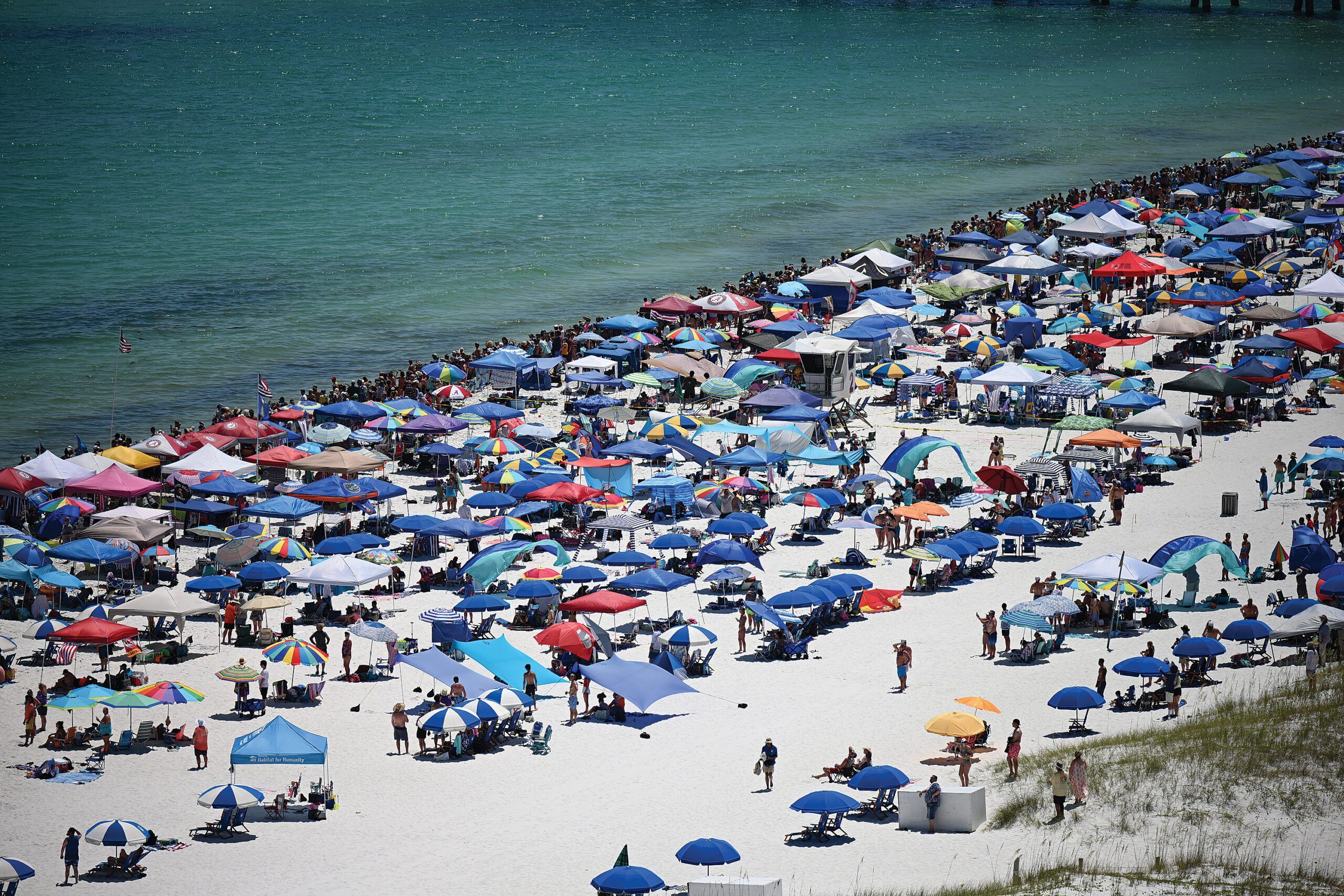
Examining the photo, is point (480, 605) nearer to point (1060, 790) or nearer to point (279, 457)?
point (279, 457)

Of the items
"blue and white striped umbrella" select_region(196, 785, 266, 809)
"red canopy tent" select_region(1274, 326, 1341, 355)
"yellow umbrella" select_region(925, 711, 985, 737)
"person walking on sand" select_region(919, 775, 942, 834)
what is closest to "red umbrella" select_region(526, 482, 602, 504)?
"yellow umbrella" select_region(925, 711, 985, 737)

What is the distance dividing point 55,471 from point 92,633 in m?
7.93

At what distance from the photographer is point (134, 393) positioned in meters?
43.3

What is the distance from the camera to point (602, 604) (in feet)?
75.7

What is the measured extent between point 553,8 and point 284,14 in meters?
34.5

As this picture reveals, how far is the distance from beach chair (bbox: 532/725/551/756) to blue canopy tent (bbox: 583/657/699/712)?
39.3 inches

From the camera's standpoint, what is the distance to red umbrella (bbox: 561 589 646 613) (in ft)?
75.5

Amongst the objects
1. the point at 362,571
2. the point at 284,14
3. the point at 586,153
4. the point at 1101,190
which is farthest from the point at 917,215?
the point at 284,14

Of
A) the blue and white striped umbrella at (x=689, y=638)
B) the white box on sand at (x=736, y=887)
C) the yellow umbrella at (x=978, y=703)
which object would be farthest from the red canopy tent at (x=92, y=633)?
the yellow umbrella at (x=978, y=703)

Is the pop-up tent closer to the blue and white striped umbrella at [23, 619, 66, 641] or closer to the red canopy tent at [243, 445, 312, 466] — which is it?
the blue and white striped umbrella at [23, 619, 66, 641]

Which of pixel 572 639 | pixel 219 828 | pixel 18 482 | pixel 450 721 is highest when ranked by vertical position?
pixel 18 482

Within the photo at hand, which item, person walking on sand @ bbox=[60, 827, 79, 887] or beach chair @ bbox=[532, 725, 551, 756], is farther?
beach chair @ bbox=[532, 725, 551, 756]

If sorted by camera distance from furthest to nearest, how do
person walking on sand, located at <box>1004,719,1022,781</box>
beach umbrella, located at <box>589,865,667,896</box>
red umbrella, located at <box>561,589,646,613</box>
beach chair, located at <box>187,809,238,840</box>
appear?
1. red umbrella, located at <box>561,589,646,613</box>
2. person walking on sand, located at <box>1004,719,1022,781</box>
3. beach chair, located at <box>187,809,238,840</box>
4. beach umbrella, located at <box>589,865,667,896</box>

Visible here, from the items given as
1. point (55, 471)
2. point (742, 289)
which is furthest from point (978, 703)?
point (742, 289)
